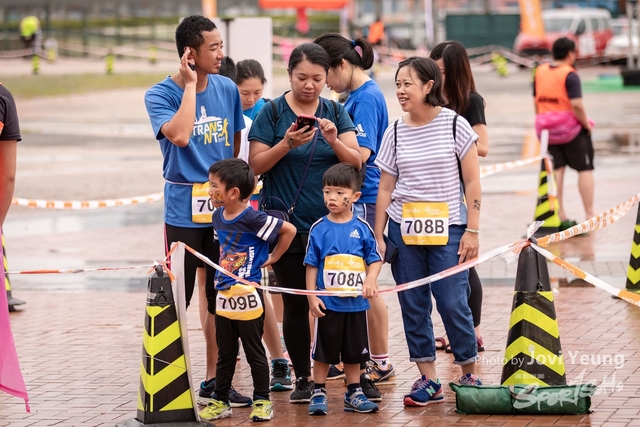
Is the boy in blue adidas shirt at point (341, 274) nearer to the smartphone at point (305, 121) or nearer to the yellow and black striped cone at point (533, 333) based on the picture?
the smartphone at point (305, 121)

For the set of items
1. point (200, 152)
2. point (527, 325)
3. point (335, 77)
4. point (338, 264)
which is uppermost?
point (335, 77)

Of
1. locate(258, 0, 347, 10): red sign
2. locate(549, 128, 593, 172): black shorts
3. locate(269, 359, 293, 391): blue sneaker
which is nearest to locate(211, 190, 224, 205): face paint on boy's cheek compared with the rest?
locate(269, 359, 293, 391): blue sneaker

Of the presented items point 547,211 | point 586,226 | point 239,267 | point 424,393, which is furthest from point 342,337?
point 547,211

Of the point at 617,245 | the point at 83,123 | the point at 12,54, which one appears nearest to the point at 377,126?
A: the point at 617,245

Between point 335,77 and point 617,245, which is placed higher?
point 335,77

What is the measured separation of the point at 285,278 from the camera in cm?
600

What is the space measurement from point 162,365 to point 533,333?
75.6 inches

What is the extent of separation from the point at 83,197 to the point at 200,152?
9144mm

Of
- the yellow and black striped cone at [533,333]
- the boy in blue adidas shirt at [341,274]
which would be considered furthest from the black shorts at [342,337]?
the yellow and black striped cone at [533,333]

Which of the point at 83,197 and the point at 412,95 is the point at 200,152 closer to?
the point at 412,95

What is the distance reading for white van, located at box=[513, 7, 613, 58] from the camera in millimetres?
43750

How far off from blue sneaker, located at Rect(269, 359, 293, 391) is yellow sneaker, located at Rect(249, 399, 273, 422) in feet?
2.11

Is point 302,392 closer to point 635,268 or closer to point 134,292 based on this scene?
point 635,268

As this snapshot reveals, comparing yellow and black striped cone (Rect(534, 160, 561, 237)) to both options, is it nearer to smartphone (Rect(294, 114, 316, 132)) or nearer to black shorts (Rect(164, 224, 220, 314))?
black shorts (Rect(164, 224, 220, 314))
